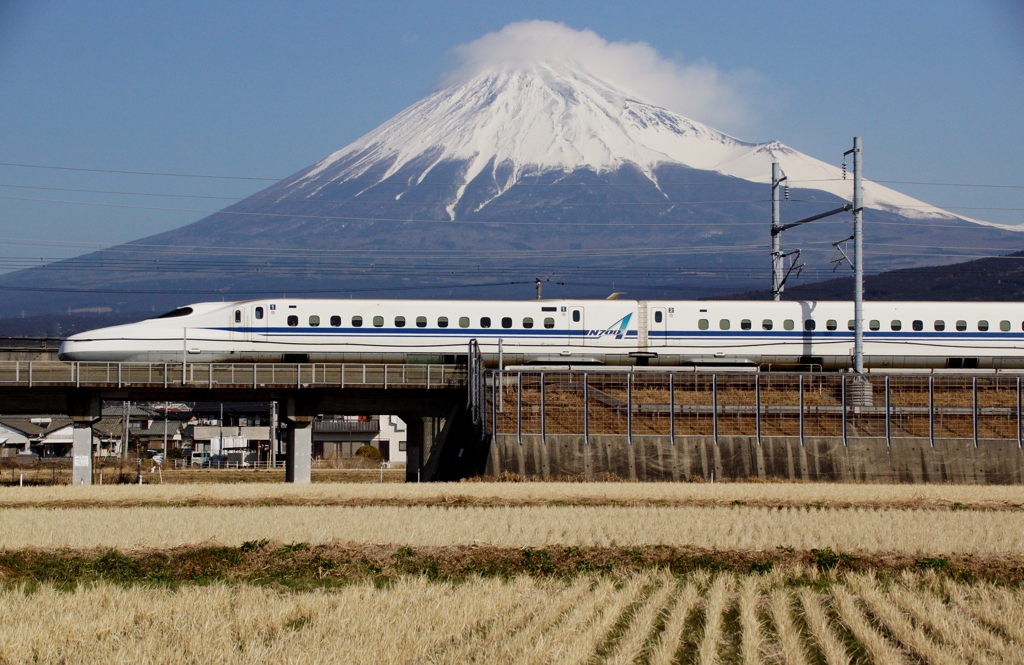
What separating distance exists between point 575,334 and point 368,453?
56999mm

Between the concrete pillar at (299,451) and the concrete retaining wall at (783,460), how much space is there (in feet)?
41.1

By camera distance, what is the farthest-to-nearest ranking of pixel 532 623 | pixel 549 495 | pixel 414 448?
pixel 414 448
pixel 549 495
pixel 532 623

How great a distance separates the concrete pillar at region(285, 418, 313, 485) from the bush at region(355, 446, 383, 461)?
180ft

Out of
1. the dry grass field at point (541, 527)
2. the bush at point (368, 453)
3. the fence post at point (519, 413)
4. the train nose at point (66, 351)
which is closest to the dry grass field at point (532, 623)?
the dry grass field at point (541, 527)

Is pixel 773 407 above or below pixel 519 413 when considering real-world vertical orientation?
above

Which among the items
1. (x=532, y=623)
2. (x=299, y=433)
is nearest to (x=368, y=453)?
(x=299, y=433)

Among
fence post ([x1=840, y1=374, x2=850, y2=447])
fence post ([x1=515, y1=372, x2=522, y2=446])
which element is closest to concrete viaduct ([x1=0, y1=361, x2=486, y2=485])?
fence post ([x1=515, y1=372, x2=522, y2=446])

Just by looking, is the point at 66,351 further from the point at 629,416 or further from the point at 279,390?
the point at 629,416

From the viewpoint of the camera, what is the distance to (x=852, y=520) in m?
25.5

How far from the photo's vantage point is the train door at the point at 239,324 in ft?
175

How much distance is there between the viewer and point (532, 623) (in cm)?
1539

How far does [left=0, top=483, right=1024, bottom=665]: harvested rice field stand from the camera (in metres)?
14.1

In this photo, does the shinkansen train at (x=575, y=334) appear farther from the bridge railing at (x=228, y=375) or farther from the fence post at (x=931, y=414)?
the fence post at (x=931, y=414)

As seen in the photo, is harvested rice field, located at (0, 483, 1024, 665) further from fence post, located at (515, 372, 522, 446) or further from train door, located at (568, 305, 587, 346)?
train door, located at (568, 305, 587, 346)
